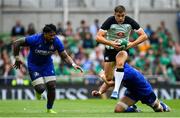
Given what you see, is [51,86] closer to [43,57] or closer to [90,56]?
[43,57]

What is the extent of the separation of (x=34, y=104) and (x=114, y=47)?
5.77 meters

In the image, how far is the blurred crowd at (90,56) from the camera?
3278cm

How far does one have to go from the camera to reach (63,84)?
31.9 meters

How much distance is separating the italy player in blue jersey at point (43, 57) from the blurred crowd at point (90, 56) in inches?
447

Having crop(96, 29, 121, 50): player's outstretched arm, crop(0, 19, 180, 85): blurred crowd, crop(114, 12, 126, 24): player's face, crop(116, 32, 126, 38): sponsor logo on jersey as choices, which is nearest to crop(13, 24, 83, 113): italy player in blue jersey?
crop(96, 29, 121, 50): player's outstretched arm

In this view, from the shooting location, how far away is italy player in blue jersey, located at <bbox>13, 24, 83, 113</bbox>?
19812mm

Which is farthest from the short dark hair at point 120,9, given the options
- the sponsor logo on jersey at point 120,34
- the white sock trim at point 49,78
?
Answer: the white sock trim at point 49,78

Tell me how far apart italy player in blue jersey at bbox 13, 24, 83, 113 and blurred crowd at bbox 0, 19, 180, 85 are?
1136 cm

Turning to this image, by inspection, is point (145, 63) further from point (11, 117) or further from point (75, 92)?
point (11, 117)

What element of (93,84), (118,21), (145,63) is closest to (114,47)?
(118,21)

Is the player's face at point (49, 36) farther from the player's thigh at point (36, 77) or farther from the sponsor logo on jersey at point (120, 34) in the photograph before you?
the sponsor logo on jersey at point (120, 34)

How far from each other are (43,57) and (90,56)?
46.8ft

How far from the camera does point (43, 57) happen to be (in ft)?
66.8

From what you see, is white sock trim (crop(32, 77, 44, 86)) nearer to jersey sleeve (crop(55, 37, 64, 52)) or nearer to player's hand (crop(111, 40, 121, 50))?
jersey sleeve (crop(55, 37, 64, 52))
